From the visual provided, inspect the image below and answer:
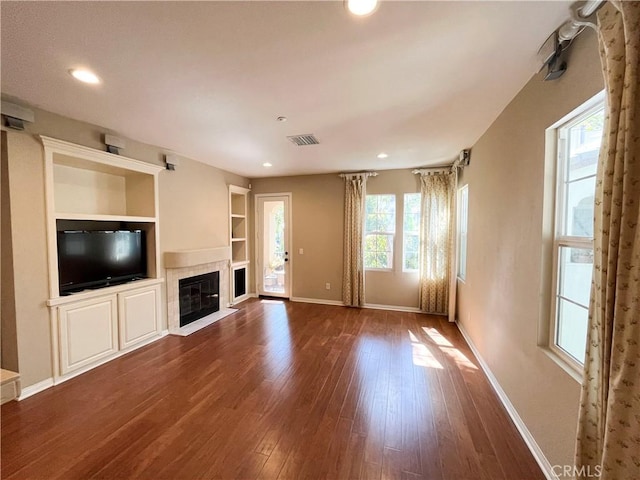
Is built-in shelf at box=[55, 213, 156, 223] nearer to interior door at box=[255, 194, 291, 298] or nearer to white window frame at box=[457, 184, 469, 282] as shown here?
interior door at box=[255, 194, 291, 298]

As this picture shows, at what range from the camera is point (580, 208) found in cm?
155

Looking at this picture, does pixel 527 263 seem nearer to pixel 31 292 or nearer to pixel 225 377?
pixel 225 377

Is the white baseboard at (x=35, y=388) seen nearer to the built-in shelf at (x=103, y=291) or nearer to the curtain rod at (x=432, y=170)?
the built-in shelf at (x=103, y=291)

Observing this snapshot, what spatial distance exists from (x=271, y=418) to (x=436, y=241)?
3.75 m

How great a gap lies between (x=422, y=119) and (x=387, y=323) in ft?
10.1

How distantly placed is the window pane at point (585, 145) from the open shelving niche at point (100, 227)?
4217mm

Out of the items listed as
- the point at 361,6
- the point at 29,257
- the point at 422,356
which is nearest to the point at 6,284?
the point at 29,257

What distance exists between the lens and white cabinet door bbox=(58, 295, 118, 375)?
2.59 metres

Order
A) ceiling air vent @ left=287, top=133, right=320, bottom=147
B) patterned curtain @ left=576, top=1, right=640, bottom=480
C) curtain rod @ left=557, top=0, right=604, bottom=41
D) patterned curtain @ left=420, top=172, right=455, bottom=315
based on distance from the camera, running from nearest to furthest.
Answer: patterned curtain @ left=576, top=1, right=640, bottom=480, curtain rod @ left=557, top=0, right=604, bottom=41, ceiling air vent @ left=287, top=133, right=320, bottom=147, patterned curtain @ left=420, top=172, right=455, bottom=315

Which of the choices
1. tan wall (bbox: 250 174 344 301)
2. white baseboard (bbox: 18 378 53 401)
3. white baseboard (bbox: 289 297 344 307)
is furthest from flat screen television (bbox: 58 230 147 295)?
white baseboard (bbox: 289 297 344 307)

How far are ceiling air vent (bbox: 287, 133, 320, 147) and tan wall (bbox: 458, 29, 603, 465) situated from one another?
195cm

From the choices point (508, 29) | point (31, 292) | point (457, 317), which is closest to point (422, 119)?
point (508, 29)

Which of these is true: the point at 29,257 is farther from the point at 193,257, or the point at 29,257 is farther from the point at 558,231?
the point at 558,231

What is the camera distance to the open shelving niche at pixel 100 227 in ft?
8.32
